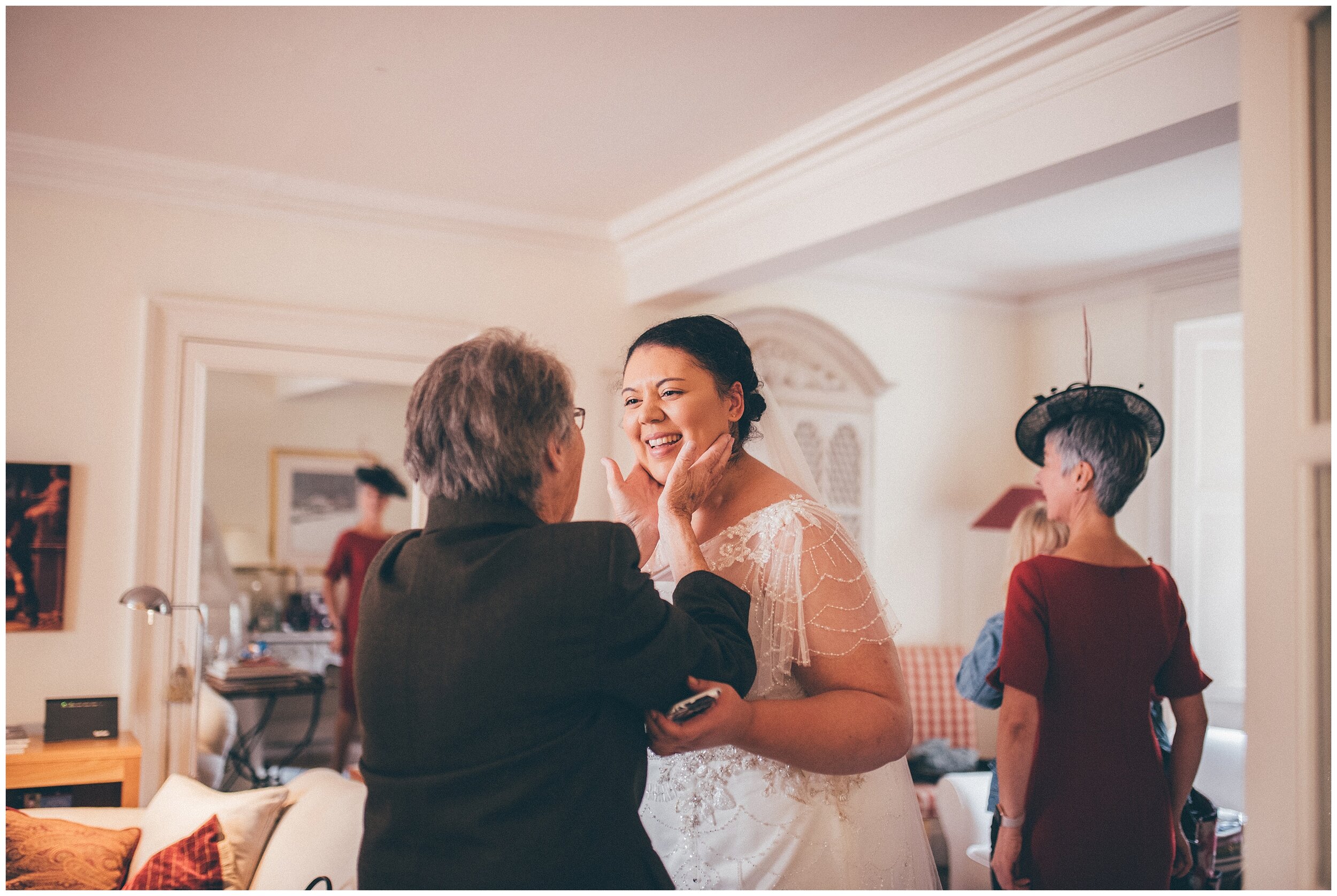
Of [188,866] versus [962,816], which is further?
[962,816]

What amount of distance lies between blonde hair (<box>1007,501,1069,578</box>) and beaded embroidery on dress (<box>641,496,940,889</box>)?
1.71 m

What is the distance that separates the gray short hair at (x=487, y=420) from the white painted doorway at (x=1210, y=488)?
461 centimetres

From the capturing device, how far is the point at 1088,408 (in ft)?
8.34

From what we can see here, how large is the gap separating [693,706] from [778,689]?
52 centimetres

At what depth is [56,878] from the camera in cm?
275

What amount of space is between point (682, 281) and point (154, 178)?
6.91 feet

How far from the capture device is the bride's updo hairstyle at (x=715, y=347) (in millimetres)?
1984

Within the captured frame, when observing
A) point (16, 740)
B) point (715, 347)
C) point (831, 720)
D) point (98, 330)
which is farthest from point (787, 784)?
point (98, 330)

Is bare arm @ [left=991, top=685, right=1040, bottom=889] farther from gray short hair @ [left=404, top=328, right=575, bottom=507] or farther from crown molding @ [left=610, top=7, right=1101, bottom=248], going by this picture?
crown molding @ [left=610, top=7, right=1101, bottom=248]

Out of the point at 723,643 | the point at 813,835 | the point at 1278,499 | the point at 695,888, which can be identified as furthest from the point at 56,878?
the point at 1278,499

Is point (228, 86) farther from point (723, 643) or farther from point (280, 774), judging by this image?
point (280, 774)

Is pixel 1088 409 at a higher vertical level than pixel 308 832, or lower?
higher

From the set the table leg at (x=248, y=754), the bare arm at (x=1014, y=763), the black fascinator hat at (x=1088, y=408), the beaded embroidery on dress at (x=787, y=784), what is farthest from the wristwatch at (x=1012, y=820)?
the table leg at (x=248, y=754)

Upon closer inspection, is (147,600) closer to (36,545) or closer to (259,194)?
(36,545)
